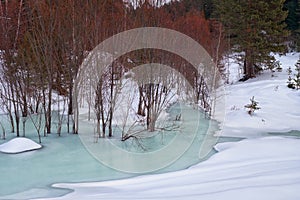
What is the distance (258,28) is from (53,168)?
12.5m

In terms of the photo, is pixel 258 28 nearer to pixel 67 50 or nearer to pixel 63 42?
pixel 67 50

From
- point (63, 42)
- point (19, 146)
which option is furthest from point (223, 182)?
point (63, 42)

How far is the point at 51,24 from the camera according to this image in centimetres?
784

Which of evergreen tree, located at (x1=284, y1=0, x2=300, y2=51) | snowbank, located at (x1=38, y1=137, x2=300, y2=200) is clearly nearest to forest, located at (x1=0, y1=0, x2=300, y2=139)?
snowbank, located at (x1=38, y1=137, x2=300, y2=200)

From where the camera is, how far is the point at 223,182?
13.5 ft

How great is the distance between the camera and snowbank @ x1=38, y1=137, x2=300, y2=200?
11.8 ft

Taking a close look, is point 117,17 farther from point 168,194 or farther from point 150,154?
point 168,194

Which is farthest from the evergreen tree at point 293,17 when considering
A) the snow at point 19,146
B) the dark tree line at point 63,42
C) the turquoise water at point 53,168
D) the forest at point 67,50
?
the snow at point 19,146

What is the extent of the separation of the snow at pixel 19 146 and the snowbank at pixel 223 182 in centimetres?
222

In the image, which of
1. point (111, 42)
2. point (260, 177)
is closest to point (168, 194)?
point (260, 177)

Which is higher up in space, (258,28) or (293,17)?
(293,17)

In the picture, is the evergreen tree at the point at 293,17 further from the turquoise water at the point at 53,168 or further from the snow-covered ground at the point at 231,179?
the turquoise water at the point at 53,168

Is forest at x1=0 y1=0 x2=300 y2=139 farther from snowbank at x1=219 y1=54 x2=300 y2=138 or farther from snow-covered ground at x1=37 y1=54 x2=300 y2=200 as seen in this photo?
snow-covered ground at x1=37 y1=54 x2=300 y2=200

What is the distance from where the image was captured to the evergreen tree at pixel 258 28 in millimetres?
15492
